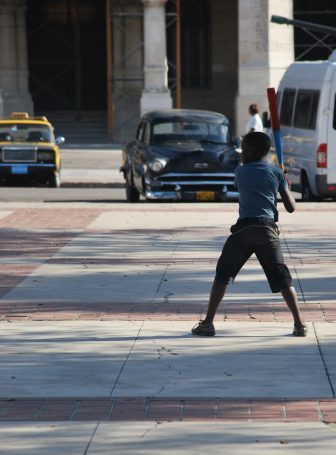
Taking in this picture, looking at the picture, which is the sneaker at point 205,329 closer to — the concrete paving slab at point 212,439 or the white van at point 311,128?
the concrete paving slab at point 212,439

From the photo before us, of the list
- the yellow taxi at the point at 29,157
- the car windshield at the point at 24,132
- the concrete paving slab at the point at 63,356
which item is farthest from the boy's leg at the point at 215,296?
the car windshield at the point at 24,132

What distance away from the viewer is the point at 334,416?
24.5 ft

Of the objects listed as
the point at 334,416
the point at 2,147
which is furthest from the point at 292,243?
the point at 2,147

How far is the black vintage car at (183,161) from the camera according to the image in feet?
73.8

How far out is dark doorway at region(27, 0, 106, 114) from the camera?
151ft

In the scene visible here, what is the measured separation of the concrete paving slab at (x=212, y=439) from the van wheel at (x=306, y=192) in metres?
16.3

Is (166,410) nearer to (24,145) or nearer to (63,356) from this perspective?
(63,356)

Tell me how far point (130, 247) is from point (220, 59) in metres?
32.4

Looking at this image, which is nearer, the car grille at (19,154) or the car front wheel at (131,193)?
the car front wheel at (131,193)

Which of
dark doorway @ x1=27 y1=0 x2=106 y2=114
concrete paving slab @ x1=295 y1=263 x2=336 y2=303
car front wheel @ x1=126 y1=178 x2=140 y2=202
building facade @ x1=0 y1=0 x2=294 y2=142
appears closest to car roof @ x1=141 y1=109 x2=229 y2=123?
car front wheel @ x1=126 y1=178 x2=140 y2=202

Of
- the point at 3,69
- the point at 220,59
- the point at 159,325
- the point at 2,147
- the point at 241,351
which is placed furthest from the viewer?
the point at 220,59

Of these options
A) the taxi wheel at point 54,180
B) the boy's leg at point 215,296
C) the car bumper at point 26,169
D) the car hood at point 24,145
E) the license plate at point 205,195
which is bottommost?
the taxi wheel at point 54,180

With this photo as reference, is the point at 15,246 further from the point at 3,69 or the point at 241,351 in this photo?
the point at 3,69

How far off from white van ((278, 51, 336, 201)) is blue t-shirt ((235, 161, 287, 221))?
1296 centimetres
